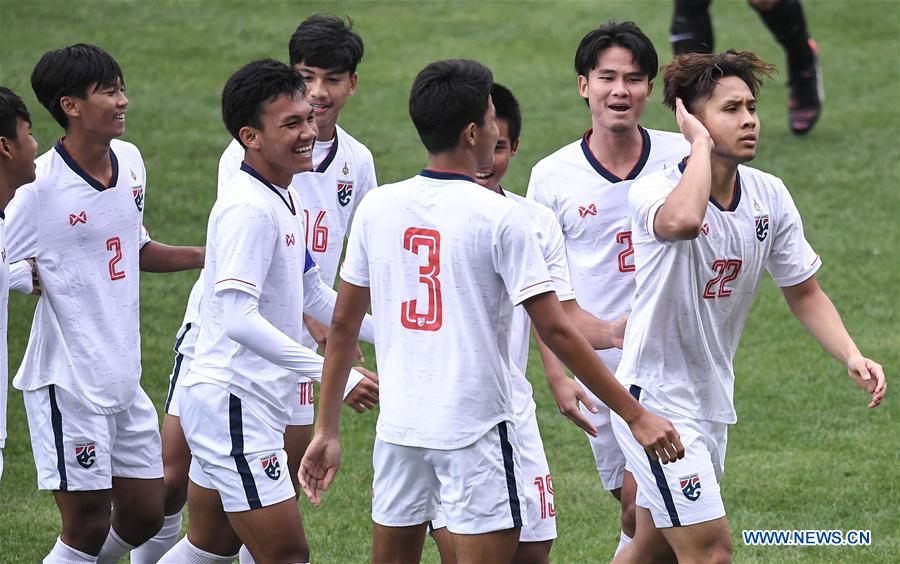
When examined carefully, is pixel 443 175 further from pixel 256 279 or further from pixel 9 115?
pixel 9 115

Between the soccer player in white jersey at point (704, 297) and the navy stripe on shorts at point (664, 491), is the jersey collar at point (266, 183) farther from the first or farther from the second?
the navy stripe on shorts at point (664, 491)

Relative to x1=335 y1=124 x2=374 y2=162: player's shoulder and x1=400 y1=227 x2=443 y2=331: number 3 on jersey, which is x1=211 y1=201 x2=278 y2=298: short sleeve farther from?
x1=335 y1=124 x2=374 y2=162: player's shoulder

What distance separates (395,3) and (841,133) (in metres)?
7.47

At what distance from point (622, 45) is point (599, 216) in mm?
754

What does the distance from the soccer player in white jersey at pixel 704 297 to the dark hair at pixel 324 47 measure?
166 cm

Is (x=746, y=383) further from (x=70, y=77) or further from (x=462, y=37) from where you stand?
(x=462, y=37)

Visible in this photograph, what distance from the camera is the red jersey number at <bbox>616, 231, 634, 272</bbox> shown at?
20.1ft

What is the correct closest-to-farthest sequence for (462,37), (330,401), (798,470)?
(330,401) < (798,470) < (462,37)

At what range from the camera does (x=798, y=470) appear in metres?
8.45

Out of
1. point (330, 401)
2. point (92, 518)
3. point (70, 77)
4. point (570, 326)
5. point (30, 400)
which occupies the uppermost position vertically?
point (70, 77)

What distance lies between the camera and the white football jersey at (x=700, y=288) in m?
5.26

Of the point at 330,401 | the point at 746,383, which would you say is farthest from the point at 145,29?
the point at 330,401

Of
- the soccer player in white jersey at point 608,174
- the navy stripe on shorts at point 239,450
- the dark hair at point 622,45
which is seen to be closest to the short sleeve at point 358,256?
the navy stripe on shorts at point 239,450

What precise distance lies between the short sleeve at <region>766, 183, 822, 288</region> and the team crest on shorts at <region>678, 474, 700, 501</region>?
2.99 ft
